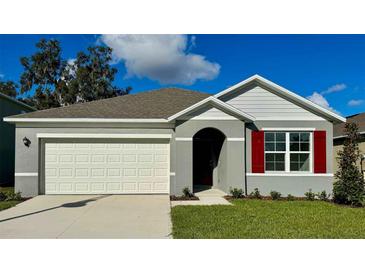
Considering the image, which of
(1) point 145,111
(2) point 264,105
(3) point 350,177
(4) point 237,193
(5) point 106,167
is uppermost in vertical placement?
(2) point 264,105

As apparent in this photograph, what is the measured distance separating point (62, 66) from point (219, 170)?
24.5 meters

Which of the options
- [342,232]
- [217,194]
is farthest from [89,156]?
[342,232]

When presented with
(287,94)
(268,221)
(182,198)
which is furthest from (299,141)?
(182,198)

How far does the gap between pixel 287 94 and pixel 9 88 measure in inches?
1441

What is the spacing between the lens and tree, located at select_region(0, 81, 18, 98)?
3553cm

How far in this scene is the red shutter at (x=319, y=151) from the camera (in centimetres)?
1102

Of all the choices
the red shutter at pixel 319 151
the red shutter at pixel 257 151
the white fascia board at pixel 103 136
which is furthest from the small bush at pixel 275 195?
the white fascia board at pixel 103 136

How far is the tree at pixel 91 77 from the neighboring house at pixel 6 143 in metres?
14.4

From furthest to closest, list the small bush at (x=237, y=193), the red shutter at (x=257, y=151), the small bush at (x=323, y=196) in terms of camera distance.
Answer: the red shutter at (x=257, y=151)
the small bush at (x=323, y=196)
the small bush at (x=237, y=193)

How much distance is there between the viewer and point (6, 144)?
13.9 meters

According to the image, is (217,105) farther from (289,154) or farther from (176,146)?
(289,154)

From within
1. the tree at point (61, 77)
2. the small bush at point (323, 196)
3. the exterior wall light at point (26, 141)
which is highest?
the tree at point (61, 77)

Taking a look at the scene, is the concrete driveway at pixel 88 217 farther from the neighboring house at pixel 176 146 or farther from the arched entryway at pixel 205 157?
the arched entryway at pixel 205 157
